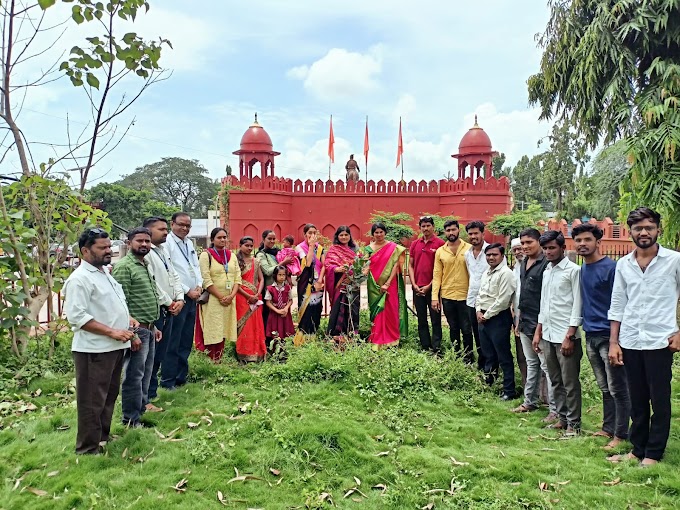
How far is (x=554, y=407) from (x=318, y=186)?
16.3 meters

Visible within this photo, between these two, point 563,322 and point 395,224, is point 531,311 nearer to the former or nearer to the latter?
point 563,322

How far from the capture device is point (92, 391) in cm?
296

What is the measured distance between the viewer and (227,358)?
16.9ft

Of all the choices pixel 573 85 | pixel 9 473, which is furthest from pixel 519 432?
pixel 573 85

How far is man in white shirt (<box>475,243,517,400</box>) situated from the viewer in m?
4.19

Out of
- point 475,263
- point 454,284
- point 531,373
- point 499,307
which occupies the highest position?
point 475,263

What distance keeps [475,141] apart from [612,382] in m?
16.8

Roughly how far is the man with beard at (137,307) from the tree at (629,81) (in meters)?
6.25

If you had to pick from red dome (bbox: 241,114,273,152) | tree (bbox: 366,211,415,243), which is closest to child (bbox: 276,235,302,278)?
tree (bbox: 366,211,415,243)

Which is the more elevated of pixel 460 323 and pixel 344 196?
pixel 344 196

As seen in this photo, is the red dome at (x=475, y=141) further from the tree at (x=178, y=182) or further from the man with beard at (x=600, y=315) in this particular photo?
the tree at (x=178, y=182)

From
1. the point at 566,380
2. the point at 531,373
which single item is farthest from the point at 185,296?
the point at 566,380

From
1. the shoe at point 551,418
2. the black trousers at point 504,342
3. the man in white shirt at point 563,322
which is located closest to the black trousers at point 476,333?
the black trousers at point 504,342

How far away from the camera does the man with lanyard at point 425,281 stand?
537 centimetres
